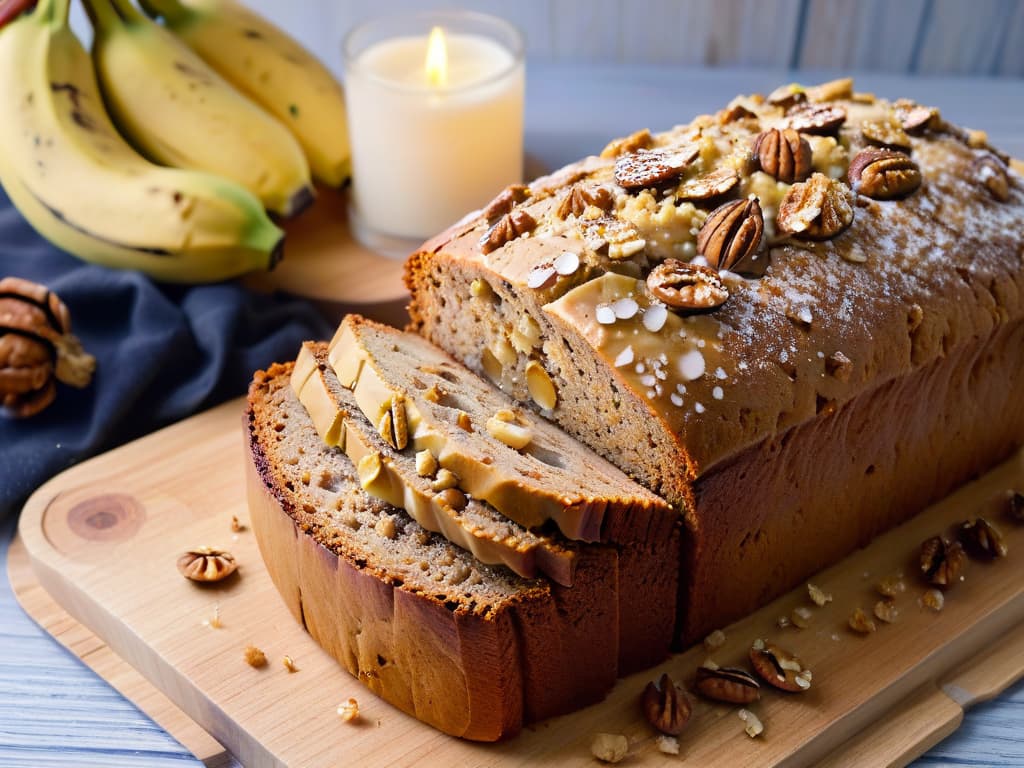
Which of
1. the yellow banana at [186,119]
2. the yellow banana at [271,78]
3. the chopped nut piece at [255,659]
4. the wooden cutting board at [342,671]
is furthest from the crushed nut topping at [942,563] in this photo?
the yellow banana at [271,78]

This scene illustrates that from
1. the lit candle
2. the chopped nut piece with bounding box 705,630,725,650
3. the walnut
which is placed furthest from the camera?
the lit candle

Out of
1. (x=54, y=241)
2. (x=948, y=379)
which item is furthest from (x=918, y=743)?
(x=54, y=241)

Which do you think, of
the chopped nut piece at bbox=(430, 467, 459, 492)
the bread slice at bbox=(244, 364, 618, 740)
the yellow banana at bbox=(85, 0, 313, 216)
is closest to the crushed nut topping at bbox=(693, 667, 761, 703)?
the bread slice at bbox=(244, 364, 618, 740)

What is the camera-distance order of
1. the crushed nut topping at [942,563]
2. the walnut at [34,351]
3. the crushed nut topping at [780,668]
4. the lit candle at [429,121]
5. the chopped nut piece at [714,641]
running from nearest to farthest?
the crushed nut topping at [780,668] → the chopped nut piece at [714,641] → the crushed nut topping at [942,563] → the walnut at [34,351] → the lit candle at [429,121]

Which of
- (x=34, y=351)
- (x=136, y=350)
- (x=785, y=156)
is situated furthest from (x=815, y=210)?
(x=34, y=351)

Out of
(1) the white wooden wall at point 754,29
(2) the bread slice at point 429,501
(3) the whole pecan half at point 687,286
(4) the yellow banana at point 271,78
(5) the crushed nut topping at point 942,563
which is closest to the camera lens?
(2) the bread slice at point 429,501

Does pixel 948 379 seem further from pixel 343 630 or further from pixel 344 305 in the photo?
pixel 344 305

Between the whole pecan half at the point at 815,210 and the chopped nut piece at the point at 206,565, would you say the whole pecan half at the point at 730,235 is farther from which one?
the chopped nut piece at the point at 206,565

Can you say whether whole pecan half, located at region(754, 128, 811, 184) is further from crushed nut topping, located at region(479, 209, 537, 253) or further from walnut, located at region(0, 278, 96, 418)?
walnut, located at region(0, 278, 96, 418)
